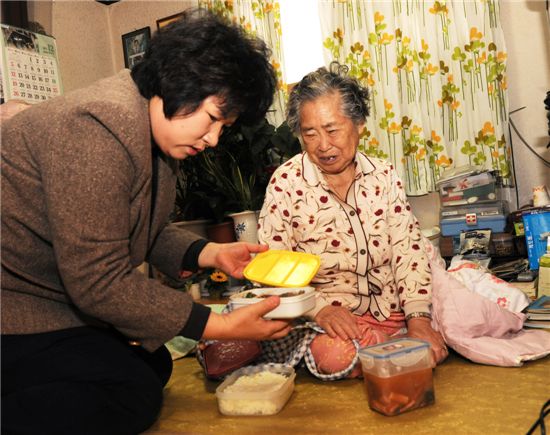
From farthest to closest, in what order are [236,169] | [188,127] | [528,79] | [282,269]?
[236,169] → [528,79] → [282,269] → [188,127]

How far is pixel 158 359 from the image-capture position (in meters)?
1.69

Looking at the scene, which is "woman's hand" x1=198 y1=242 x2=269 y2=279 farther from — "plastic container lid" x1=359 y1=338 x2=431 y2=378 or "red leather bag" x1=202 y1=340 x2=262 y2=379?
"plastic container lid" x1=359 y1=338 x2=431 y2=378

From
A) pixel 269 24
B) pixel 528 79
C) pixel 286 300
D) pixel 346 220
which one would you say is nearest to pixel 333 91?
pixel 346 220

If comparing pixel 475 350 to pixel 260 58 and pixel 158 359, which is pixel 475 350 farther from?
pixel 260 58

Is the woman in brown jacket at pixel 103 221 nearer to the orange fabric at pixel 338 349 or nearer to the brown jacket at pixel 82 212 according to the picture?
the brown jacket at pixel 82 212

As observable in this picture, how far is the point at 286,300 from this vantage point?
1399 mm

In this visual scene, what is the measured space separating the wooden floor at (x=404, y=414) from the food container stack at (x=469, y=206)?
49.0 inches

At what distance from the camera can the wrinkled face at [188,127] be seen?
121 cm

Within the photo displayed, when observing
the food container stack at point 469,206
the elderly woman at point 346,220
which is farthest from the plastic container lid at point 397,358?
the food container stack at point 469,206

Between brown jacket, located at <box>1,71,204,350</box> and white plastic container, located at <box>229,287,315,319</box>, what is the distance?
0.26 m

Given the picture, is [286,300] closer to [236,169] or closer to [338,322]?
[338,322]

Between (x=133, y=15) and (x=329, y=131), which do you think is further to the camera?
(x=133, y=15)

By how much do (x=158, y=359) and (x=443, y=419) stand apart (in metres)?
0.83

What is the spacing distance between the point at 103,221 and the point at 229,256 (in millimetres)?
501
